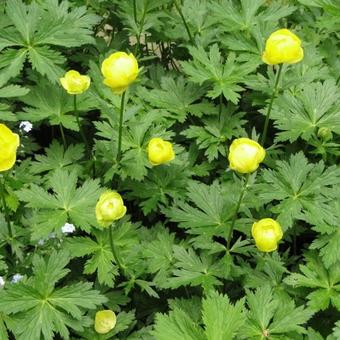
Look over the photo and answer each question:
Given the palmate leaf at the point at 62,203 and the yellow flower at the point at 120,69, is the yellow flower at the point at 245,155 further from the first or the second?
the palmate leaf at the point at 62,203

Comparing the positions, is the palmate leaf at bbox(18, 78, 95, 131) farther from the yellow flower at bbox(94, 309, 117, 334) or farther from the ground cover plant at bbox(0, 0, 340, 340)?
the yellow flower at bbox(94, 309, 117, 334)

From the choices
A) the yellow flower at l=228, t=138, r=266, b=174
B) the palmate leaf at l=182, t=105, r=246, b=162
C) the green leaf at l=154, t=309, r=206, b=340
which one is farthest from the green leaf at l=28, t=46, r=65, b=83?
the green leaf at l=154, t=309, r=206, b=340

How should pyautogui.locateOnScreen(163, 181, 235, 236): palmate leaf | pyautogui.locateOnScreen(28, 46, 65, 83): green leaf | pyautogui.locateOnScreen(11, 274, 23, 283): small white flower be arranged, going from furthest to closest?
pyautogui.locateOnScreen(28, 46, 65, 83): green leaf
pyautogui.locateOnScreen(163, 181, 235, 236): palmate leaf
pyautogui.locateOnScreen(11, 274, 23, 283): small white flower

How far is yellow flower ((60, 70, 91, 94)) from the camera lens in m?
1.87

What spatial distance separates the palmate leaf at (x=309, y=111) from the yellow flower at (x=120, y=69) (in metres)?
0.55

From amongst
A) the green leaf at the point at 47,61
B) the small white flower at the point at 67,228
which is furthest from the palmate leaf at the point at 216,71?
the small white flower at the point at 67,228

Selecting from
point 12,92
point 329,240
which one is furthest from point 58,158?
point 329,240

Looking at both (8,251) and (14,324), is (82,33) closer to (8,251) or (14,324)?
(8,251)

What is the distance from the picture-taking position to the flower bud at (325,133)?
1.96 m

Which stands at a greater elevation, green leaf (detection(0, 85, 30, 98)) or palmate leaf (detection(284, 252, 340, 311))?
green leaf (detection(0, 85, 30, 98))

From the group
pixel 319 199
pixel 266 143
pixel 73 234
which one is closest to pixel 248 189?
pixel 319 199

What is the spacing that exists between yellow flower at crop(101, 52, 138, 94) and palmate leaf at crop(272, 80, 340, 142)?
548 millimetres

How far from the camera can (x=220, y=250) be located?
176cm

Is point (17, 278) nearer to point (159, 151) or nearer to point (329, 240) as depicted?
point (159, 151)
